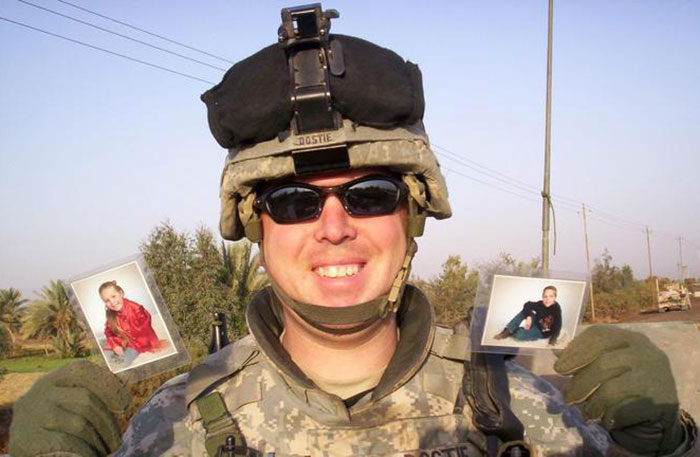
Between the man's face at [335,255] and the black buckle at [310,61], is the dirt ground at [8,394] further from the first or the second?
the black buckle at [310,61]

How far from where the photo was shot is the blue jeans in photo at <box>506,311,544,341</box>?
2.57m

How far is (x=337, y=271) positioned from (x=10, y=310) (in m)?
23.2

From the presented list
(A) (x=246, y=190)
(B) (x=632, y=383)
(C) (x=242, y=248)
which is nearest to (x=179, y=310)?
(C) (x=242, y=248)

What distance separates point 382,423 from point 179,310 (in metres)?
12.5

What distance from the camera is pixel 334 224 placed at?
2.75 metres

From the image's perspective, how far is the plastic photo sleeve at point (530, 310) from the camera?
2.53 meters

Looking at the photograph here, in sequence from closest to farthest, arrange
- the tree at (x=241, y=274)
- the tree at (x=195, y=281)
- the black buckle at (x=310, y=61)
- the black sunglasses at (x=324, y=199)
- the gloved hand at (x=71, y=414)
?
1. the gloved hand at (x=71, y=414)
2. the black buckle at (x=310, y=61)
3. the black sunglasses at (x=324, y=199)
4. the tree at (x=195, y=281)
5. the tree at (x=241, y=274)

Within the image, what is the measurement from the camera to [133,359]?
2.56 m

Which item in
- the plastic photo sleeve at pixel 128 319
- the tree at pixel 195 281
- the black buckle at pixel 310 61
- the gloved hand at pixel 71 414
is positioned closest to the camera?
the gloved hand at pixel 71 414

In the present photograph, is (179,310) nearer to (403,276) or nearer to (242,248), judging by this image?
(242,248)

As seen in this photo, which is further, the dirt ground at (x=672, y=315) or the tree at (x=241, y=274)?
the dirt ground at (x=672, y=315)

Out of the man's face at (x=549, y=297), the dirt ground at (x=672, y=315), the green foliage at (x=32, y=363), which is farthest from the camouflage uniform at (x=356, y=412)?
the dirt ground at (x=672, y=315)

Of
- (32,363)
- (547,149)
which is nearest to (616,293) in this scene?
(547,149)

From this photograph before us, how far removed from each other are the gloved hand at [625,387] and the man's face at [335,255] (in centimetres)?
85
